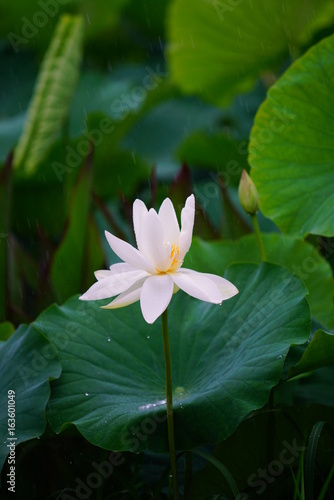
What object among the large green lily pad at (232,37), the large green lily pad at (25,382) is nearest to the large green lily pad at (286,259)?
the large green lily pad at (25,382)

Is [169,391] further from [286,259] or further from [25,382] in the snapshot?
[286,259]

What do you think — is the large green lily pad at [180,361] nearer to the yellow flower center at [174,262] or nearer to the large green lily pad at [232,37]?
the yellow flower center at [174,262]

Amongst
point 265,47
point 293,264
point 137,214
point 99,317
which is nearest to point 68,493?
point 99,317

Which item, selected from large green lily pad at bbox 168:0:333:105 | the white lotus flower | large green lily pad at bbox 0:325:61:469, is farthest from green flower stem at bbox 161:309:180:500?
large green lily pad at bbox 168:0:333:105

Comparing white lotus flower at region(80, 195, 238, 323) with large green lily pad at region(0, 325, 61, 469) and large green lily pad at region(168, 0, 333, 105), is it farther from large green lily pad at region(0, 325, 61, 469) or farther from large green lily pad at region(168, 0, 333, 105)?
large green lily pad at region(168, 0, 333, 105)

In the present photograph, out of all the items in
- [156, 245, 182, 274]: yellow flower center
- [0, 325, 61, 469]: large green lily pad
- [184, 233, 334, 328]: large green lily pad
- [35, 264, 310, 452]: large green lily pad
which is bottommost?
[184, 233, 334, 328]: large green lily pad

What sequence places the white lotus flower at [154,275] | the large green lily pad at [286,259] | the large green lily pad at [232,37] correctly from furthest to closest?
1. the large green lily pad at [232,37]
2. the large green lily pad at [286,259]
3. the white lotus flower at [154,275]

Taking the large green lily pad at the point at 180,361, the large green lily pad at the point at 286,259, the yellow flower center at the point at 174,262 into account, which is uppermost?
the yellow flower center at the point at 174,262

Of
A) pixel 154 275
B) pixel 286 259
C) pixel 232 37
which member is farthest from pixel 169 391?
pixel 232 37
